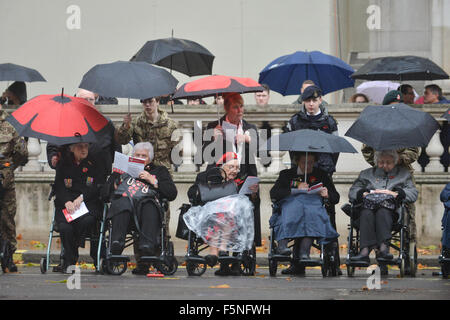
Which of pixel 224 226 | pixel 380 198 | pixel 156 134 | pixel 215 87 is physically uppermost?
pixel 215 87

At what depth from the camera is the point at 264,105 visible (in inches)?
619

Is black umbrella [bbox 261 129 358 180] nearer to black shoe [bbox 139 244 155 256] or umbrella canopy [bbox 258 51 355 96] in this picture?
black shoe [bbox 139 244 155 256]

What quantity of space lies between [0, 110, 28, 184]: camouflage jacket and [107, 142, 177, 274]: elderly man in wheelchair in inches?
61.2

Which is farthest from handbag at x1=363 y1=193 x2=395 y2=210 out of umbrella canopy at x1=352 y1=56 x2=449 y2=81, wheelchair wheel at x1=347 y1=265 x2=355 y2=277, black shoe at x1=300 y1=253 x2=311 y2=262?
→ umbrella canopy at x1=352 y1=56 x2=449 y2=81

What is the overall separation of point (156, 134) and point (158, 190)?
0.85m

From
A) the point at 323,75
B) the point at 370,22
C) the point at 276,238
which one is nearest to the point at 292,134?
the point at 276,238

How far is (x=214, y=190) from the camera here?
12508 millimetres

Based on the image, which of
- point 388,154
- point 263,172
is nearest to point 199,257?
point 388,154

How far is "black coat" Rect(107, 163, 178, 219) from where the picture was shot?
1217cm

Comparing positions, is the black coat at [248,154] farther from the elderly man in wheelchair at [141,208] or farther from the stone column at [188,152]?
the stone column at [188,152]

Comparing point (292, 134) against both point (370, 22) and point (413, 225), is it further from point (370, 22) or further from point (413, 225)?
point (370, 22)

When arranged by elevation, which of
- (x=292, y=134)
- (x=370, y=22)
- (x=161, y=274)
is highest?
(x=370, y=22)

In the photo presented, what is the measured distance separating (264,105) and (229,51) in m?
4.95

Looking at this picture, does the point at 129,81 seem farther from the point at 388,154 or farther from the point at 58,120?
the point at 388,154
